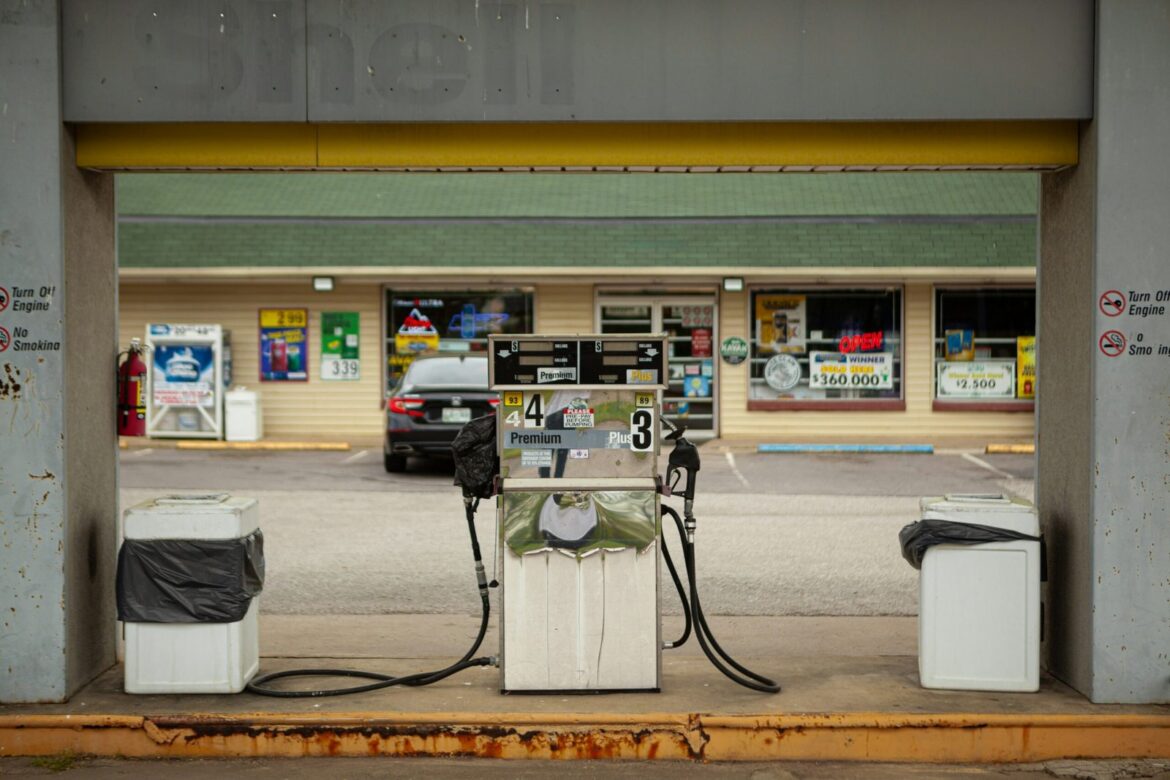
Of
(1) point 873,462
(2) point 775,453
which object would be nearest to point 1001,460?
(1) point 873,462

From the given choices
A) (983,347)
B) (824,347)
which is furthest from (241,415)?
(983,347)

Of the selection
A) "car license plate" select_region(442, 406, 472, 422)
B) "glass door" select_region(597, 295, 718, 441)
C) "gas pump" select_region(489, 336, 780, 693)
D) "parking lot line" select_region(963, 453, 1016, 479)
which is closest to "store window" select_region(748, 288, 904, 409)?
"glass door" select_region(597, 295, 718, 441)

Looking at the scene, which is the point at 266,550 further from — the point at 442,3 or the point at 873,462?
the point at 873,462

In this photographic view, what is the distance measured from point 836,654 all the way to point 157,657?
402 cm

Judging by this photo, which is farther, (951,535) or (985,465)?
(985,465)

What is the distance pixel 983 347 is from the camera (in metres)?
21.7

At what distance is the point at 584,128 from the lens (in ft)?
22.1

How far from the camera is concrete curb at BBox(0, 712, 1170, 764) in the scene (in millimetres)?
6117

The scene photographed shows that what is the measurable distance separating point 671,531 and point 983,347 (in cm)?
1058

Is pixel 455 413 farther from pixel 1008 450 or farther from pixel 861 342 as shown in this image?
pixel 1008 450

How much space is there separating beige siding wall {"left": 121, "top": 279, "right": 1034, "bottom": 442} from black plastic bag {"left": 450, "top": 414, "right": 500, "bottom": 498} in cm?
1495

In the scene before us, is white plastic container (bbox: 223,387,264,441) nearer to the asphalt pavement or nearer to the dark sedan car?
the asphalt pavement

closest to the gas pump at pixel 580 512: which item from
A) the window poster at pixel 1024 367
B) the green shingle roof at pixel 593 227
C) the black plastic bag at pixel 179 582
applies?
the black plastic bag at pixel 179 582

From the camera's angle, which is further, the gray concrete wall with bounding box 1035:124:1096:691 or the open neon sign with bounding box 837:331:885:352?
the open neon sign with bounding box 837:331:885:352
